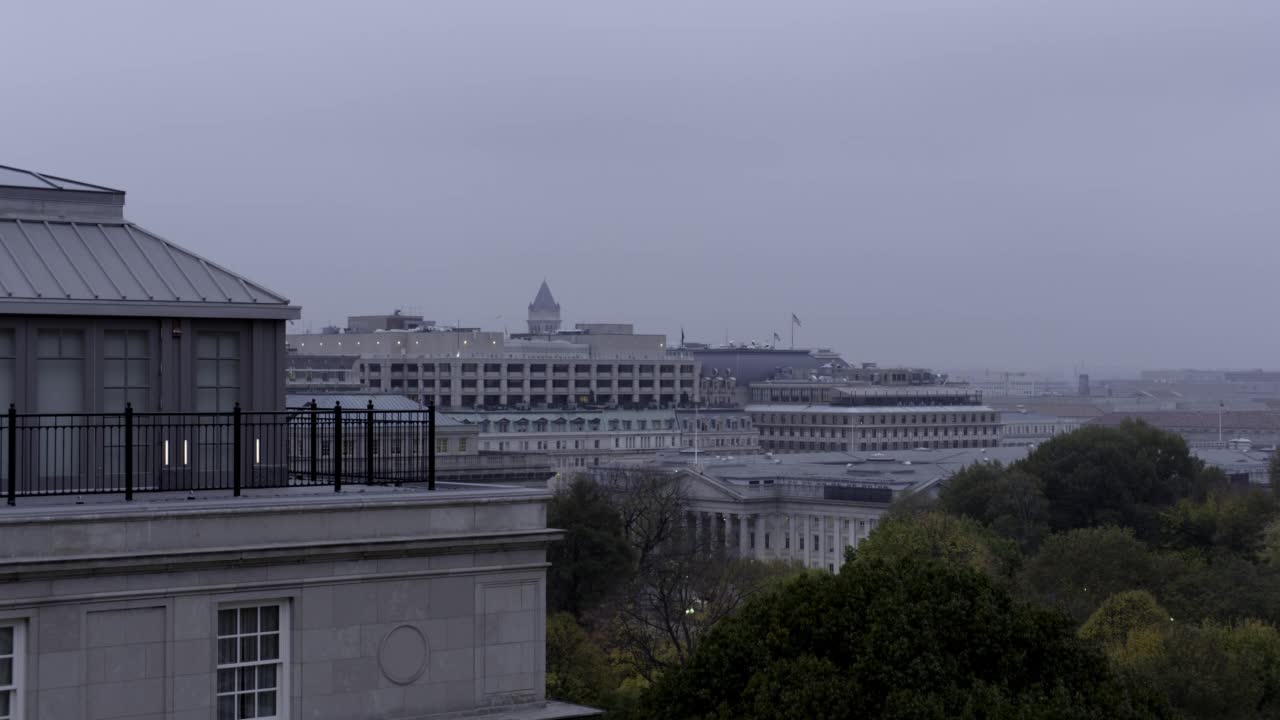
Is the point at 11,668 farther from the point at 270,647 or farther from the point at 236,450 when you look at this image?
the point at 236,450

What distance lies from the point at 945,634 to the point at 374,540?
15.3m

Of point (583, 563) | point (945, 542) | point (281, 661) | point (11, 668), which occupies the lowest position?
point (945, 542)

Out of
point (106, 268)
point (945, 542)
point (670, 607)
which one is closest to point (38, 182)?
point (106, 268)

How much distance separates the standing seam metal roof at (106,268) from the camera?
24.6 m

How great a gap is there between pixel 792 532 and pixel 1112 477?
1983 inches

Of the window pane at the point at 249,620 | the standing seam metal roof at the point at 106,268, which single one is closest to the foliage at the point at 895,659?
the standing seam metal roof at the point at 106,268

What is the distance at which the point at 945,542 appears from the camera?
4500 inches

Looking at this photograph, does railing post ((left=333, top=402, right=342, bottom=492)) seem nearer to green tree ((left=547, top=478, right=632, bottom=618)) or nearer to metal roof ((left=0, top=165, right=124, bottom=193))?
metal roof ((left=0, top=165, right=124, bottom=193))

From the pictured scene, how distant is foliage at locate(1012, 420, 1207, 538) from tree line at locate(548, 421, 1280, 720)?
15cm

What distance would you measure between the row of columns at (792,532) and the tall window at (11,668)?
526 ft

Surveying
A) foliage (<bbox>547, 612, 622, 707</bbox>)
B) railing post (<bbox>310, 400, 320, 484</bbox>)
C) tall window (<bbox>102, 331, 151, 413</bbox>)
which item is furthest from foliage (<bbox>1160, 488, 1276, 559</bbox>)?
tall window (<bbox>102, 331, 151, 413</bbox>)

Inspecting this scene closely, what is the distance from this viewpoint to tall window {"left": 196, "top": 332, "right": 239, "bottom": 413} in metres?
25.6

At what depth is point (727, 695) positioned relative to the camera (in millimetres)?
36594

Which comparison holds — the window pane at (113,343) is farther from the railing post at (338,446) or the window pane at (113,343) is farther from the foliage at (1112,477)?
the foliage at (1112,477)
